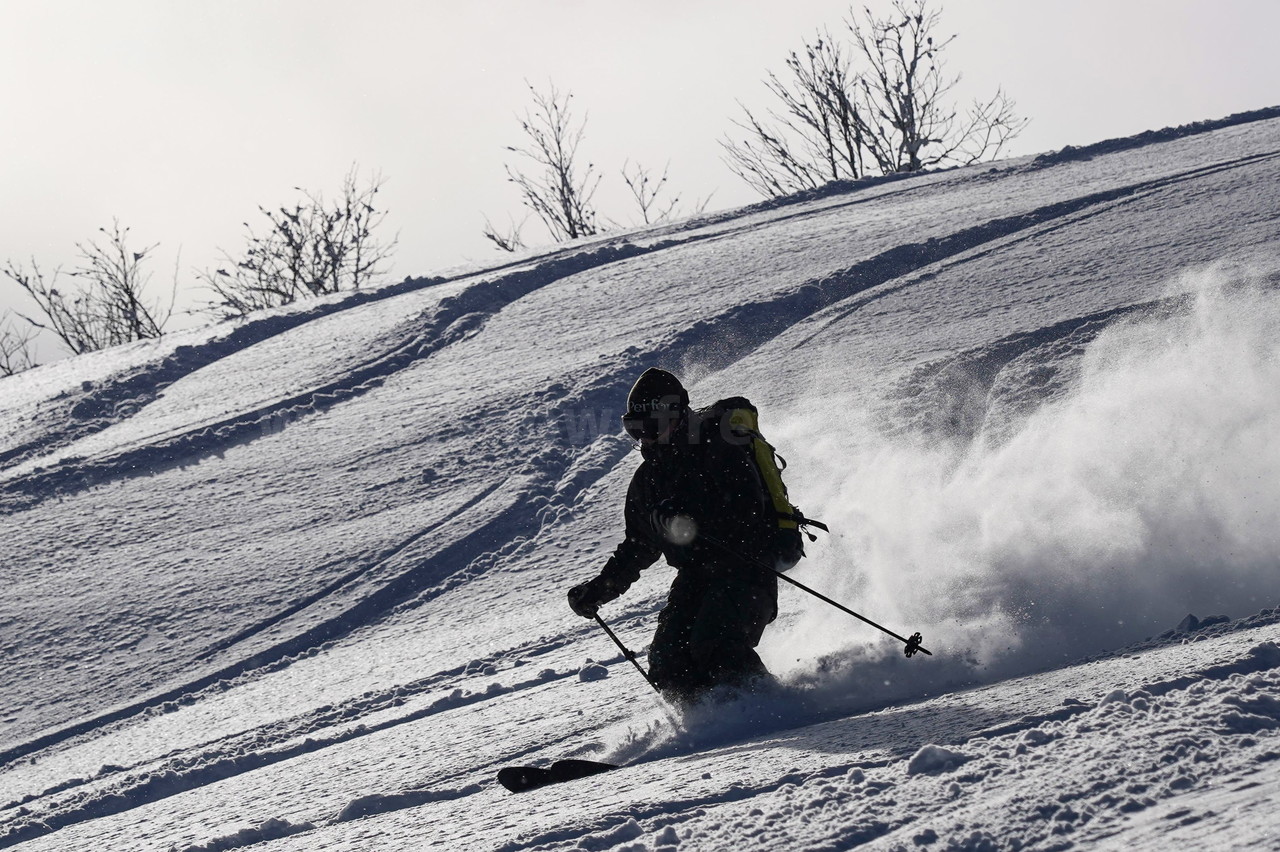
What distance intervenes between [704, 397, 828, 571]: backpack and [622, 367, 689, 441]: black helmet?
141 millimetres

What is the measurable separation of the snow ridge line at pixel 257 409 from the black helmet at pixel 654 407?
575cm

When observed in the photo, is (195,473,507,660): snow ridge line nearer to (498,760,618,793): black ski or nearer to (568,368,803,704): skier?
(568,368,803,704): skier

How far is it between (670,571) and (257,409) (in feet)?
15.6

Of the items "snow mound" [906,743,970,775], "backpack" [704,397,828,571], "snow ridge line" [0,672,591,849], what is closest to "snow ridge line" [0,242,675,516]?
"snow ridge line" [0,672,591,849]

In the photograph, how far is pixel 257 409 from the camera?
1000 cm

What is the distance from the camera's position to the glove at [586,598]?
4.87 meters

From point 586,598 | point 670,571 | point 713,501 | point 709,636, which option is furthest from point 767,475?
point 670,571

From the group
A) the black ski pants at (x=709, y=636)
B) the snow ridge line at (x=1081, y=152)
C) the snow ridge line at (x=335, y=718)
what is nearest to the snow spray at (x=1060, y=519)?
the black ski pants at (x=709, y=636)

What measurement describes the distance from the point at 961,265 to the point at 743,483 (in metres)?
6.40

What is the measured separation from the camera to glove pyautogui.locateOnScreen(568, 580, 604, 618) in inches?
192

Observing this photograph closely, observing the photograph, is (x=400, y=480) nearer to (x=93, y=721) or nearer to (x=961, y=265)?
(x=93, y=721)

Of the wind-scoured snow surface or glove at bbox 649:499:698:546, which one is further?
glove at bbox 649:499:698:546

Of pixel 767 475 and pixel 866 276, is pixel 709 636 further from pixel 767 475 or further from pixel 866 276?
pixel 866 276

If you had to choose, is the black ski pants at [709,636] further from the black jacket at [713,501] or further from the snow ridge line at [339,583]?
the snow ridge line at [339,583]
